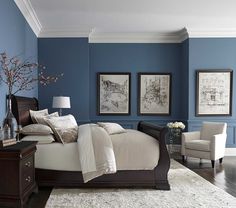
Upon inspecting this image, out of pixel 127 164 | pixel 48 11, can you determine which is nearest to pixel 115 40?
pixel 48 11

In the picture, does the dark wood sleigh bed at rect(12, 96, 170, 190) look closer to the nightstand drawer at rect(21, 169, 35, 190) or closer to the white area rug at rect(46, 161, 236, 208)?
the white area rug at rect(46, 161, 236, 208)

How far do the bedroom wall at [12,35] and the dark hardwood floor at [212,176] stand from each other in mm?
1152

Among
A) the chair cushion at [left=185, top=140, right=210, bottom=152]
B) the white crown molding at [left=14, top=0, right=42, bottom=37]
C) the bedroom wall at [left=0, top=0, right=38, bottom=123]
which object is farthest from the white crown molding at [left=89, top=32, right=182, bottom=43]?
the chair cushion at [left=185, top=140, right=210, bottom=152]

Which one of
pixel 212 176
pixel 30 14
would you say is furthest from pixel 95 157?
pixel 30 14

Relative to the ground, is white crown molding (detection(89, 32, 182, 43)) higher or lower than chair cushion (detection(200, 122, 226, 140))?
higher

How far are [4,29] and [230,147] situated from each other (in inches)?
213

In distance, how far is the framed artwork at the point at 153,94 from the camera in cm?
661

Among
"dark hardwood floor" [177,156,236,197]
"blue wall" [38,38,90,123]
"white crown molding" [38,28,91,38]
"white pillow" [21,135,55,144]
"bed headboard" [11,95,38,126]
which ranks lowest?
"dark hardwood floor" [177,156,236,197]

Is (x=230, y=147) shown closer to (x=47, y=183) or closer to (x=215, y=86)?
(x=215, y=86)

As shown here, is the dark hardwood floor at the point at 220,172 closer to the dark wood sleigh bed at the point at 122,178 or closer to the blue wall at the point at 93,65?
the dark wood sleigh bed at the point at 122,178

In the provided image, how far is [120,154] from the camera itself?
349cm

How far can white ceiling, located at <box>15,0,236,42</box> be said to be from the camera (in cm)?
468

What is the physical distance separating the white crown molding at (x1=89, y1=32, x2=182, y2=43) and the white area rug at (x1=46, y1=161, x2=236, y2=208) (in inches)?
155

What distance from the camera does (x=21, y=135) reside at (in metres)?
3.74
